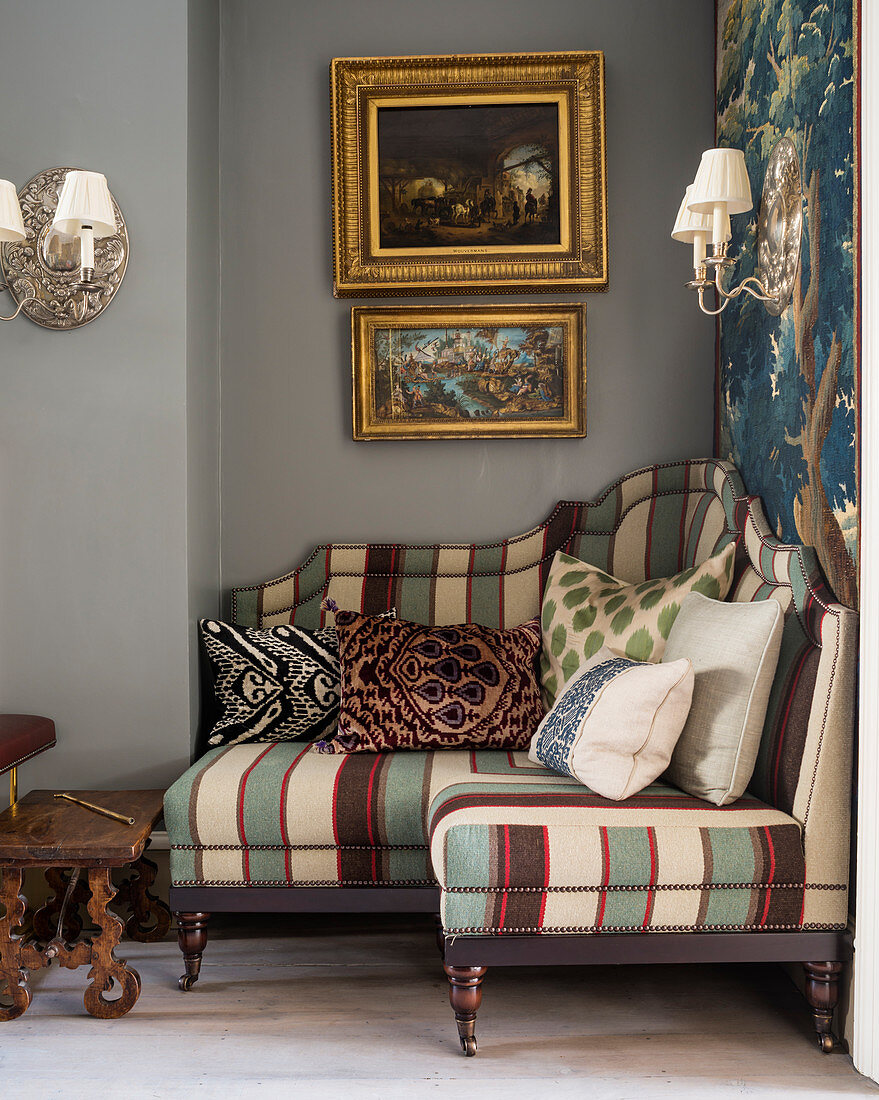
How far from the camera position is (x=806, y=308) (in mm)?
2188

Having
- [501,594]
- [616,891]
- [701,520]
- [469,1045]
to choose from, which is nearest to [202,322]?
[501,594]

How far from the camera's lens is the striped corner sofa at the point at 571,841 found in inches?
72.5


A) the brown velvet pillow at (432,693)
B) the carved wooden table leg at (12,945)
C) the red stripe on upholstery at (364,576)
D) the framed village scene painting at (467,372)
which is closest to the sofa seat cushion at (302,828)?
the brown velvet pillow at (432,693)

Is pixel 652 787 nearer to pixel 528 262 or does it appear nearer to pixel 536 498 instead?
pixel 536 498

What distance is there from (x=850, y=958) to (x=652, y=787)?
1.77 feet

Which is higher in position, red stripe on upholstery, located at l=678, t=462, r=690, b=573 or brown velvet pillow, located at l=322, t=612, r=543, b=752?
red stripe on upholstery, located at l=678, t=462, r=690, b=573

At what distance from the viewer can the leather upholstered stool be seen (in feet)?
7.47

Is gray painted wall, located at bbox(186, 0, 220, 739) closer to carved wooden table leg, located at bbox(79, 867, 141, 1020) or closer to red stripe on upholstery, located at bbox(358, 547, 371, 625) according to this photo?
red stripe on upholstery, located at bbox(358, 547, 371, 625)

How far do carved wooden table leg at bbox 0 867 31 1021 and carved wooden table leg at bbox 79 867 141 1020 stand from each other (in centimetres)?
A: 11

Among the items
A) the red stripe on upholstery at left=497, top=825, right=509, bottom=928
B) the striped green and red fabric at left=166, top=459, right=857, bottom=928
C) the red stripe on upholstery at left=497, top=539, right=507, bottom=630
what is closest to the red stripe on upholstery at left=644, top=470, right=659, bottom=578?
the striped green and red fabric at left=166, top=459, right=857, bottom=928

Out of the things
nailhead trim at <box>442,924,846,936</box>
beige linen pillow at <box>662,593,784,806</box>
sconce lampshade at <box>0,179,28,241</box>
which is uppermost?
sconce lampshade at <box>0,179,28,241</box>

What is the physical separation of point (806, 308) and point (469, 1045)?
6.21 feet

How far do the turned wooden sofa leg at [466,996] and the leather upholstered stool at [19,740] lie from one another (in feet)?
4.13

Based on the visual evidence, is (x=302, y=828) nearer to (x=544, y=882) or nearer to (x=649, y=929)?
(x=544, y=882)
